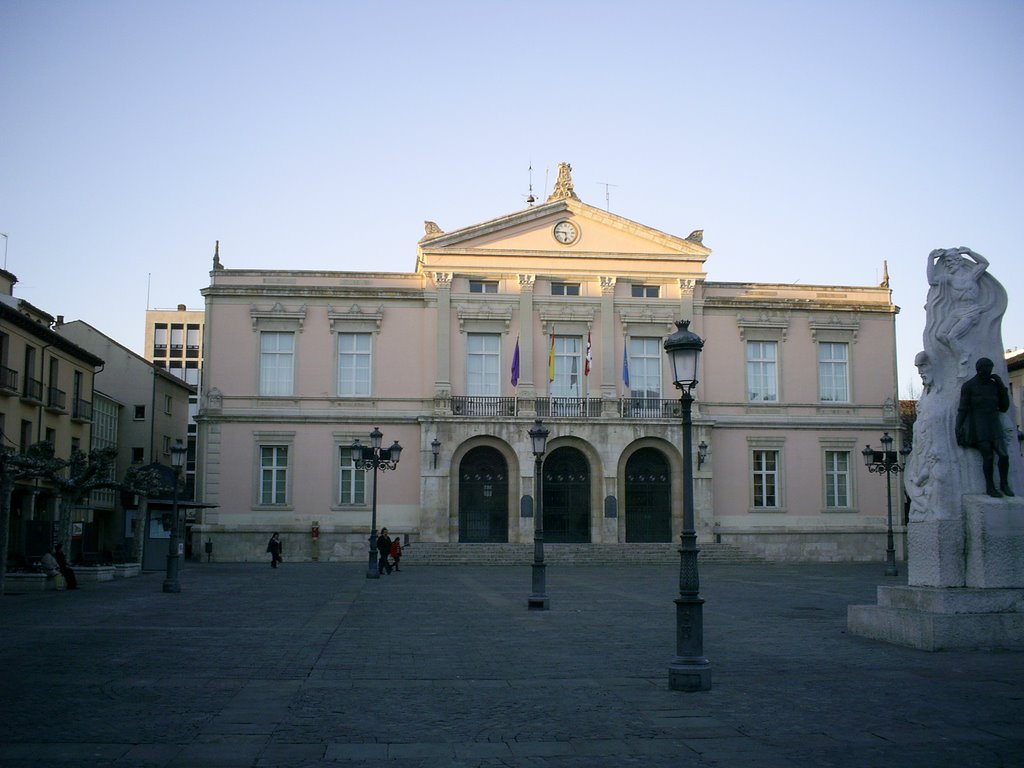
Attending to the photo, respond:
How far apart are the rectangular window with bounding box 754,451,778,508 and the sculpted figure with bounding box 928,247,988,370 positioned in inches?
1348

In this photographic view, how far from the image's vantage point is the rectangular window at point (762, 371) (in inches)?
1950

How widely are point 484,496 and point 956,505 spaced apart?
1331 inches

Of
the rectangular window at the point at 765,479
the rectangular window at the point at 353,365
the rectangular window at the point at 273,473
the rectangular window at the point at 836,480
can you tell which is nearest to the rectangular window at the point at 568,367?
the rectangular window at the point at 353,365

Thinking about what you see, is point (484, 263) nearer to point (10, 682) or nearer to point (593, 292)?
point (593, 292)

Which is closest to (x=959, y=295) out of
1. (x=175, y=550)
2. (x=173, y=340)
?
(x=175, y=550)

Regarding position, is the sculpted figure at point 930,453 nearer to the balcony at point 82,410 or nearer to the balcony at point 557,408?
the balcony at point 557,408

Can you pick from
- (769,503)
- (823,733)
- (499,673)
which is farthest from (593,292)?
(823,733)

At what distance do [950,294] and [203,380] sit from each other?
37.8m

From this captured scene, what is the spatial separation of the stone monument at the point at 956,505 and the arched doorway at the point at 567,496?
31711mm

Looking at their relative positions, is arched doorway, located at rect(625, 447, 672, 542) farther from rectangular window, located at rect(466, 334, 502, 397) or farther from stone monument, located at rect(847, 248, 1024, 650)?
stone monument, located at rect(847, 248, 1024, 650)

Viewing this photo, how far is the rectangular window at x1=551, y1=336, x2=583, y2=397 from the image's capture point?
4794 cm

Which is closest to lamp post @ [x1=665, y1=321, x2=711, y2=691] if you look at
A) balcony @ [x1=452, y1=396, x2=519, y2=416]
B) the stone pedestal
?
the stone pedestal

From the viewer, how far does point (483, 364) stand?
4778 centimetres

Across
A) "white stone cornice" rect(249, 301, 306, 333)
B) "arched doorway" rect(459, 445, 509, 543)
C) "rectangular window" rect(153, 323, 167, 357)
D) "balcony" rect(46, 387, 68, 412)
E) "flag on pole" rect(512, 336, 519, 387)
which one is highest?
"rectangular window" rect(153, 323, 167, 357)
